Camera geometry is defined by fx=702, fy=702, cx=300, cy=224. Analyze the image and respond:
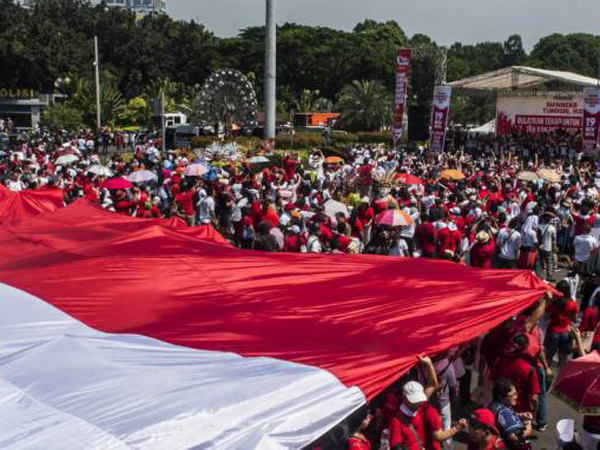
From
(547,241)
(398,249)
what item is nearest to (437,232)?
(398,249)

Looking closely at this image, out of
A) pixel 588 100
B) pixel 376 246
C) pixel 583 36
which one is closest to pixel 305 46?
pixel 588 100

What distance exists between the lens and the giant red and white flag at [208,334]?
395cm

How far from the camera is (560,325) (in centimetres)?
762

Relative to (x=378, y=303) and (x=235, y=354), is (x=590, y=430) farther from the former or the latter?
(x=235, y=354)

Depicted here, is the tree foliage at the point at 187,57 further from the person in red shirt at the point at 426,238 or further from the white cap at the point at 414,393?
the white cap at the point at 414,393

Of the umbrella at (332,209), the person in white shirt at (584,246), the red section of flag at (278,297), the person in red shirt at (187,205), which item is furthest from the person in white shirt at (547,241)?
the person in red shirt at (187,205)

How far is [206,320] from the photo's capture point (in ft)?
18.7

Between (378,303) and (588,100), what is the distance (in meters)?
24.1

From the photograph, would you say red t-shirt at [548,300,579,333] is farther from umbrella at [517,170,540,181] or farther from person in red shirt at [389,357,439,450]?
umbrella at [517,170,540,181]

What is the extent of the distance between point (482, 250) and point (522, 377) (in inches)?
164

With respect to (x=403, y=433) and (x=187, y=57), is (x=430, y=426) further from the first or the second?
(x=187, y=57)

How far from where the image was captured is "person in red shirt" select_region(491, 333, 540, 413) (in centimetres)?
598

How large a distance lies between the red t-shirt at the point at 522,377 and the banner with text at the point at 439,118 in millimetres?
22738

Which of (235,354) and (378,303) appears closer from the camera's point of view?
(235,354)
